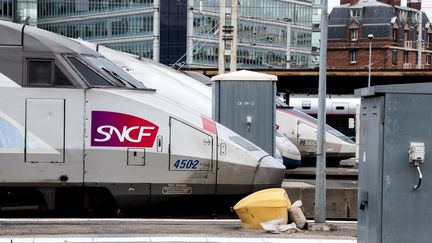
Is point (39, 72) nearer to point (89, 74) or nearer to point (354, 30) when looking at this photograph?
point (89, 74)

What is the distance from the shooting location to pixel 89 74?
1296 cm

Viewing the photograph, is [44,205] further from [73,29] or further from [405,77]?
[73,29]

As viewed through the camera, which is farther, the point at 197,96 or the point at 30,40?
the point at 197,96

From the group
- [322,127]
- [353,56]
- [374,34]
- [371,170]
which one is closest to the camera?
[371,170]

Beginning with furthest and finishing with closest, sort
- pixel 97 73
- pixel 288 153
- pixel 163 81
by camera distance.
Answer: pixel 288 153 → pixel 163 81 → pixel 97 73

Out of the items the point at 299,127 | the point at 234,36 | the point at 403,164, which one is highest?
the point at 234,36

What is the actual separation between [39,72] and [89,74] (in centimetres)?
83

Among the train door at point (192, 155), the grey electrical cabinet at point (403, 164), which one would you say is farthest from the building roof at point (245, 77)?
the grey electrical cabinet at point (403, 164)

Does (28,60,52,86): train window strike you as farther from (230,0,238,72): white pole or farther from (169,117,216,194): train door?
(230,0,238,72): white pole

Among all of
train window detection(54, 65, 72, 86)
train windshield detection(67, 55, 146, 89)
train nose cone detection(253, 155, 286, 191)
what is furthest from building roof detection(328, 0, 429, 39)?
train window detection(54, 65, 72, 86)

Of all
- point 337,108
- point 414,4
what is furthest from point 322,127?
point 414,4

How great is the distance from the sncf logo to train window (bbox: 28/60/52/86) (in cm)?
98

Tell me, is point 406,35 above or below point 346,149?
above

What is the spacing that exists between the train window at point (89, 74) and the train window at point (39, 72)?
422 millimetres
